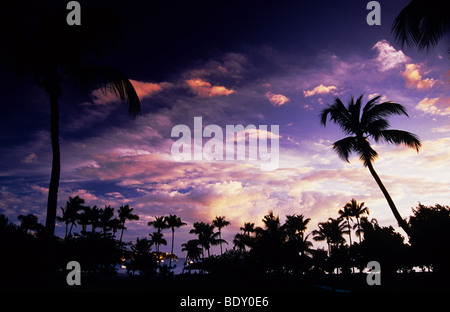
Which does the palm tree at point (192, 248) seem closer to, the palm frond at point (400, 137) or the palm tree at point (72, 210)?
the palm tree at point (72, 210)

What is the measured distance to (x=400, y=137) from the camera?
13.7m

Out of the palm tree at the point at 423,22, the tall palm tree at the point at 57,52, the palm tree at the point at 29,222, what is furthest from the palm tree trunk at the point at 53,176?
the palm tree at the point at 29,222

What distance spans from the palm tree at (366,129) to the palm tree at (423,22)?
7.40m

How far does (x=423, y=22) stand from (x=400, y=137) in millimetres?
8105

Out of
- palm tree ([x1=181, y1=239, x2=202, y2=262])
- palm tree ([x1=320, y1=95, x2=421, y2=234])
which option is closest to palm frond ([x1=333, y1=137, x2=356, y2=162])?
palm tree ([x1=320, y1=95, x2=421, y2=234])

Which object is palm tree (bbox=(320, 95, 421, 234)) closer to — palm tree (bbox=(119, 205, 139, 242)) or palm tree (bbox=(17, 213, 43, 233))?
palm tree (bbox=(119, 205, 139, 242))

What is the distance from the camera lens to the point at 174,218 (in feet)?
228

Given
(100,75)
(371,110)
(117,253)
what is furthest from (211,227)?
(100,75)

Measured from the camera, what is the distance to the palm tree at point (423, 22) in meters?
6.97

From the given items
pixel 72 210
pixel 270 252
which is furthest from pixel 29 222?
pixel 270 252

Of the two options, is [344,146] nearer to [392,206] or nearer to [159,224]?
[392,206]

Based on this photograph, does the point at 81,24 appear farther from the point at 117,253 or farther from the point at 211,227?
the point at 211,227
